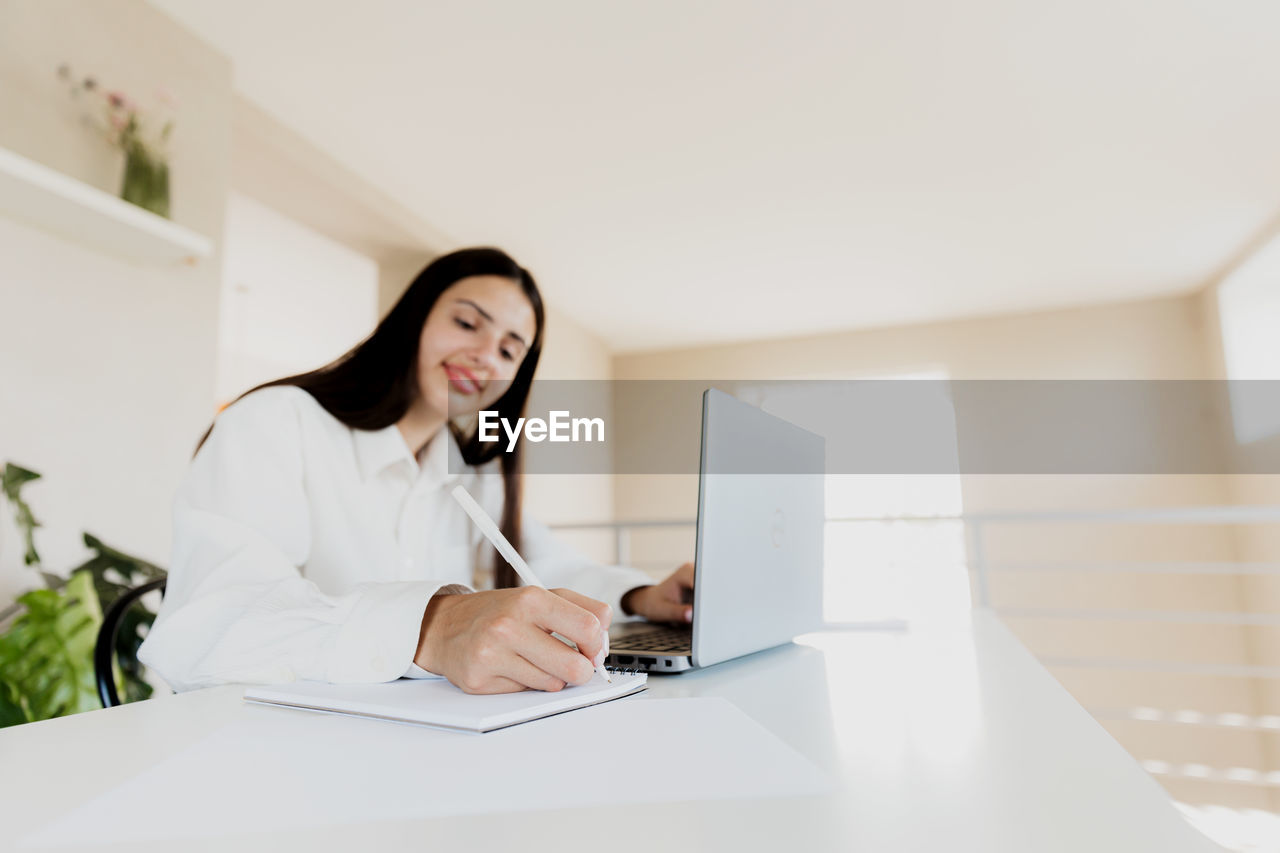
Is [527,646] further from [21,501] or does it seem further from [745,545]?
[21,501]

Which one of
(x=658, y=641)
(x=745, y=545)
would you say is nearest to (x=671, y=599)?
(x=658, y=641)

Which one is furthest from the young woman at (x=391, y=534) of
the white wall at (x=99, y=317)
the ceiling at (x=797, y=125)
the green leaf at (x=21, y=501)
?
the ceiling at (x=797, y=125)

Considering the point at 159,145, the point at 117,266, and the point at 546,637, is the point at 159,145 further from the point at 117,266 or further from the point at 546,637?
the point at 546,637

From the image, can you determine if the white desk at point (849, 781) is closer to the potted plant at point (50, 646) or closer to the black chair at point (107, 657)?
the black chair at point (107, 657)

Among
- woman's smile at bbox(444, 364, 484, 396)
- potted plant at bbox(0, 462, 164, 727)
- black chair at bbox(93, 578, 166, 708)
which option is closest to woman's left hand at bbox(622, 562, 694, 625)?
woman's smile at bbox(444, 364, 484, 396)

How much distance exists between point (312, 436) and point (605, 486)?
15.2 feet

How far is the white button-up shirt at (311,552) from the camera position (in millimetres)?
625

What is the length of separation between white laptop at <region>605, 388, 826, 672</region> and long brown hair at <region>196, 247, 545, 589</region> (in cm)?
49

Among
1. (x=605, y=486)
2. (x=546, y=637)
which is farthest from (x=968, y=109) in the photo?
(x=605, y=486)

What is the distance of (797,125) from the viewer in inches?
105

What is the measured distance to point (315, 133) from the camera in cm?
267

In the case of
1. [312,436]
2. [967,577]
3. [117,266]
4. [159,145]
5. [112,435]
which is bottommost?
[967,577]

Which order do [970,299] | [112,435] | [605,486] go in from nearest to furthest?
1. [112,435]
2. [970,299]
3. [605,486]

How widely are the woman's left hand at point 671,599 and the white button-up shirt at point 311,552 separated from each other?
0.27ft
